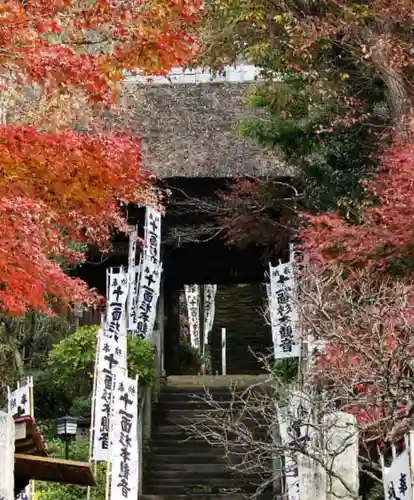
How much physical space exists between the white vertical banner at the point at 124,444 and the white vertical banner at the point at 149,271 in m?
3.47

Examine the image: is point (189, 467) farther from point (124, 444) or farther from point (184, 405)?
point (124, 444)

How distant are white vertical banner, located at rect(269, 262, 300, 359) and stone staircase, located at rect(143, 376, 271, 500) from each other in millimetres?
1974

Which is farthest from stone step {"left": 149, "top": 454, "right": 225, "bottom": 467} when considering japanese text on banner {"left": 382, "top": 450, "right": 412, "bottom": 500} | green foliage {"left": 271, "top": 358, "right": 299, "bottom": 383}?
japanese text on banner {"left": 382, "top": 450, "right": 412, "bottom": 500}

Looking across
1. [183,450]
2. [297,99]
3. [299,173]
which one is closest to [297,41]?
[297,99]

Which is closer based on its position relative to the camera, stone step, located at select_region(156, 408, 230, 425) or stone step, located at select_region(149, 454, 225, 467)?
stone step, located at select_region(149, 454, 225, 467)

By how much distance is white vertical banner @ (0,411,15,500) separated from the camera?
8.09m

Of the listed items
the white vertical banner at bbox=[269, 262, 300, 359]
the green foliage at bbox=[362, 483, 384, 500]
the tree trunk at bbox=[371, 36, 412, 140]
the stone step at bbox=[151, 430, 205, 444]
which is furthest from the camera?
the stone step at bbox=[151, 430, 205, 444]

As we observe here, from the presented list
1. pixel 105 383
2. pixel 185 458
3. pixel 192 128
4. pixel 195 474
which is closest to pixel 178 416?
pixel 185 458

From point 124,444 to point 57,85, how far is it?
5484 millimetres

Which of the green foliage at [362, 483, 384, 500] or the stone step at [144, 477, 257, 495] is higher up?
the stone step at [144, 477, 257, 495]

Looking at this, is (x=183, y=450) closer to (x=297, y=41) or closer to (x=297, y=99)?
(x=297, y=99)

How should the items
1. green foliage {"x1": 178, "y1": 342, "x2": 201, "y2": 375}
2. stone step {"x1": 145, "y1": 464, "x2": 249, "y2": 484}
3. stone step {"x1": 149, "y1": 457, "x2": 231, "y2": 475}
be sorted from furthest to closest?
1. green foliage {"x1": 178, "y1": 342, "x2": 201, "y2": 375}
2. stone step {"x1": 149, "y1": 457, "x2": 231, "y2": 475}
3. stone step {"x1": 145, "y1": 464, "x2": 249, "y2": 484}

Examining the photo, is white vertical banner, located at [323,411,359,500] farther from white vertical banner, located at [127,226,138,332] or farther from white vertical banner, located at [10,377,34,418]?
white vertical banner, located at [127,226,138,332]

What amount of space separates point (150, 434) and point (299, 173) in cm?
500
